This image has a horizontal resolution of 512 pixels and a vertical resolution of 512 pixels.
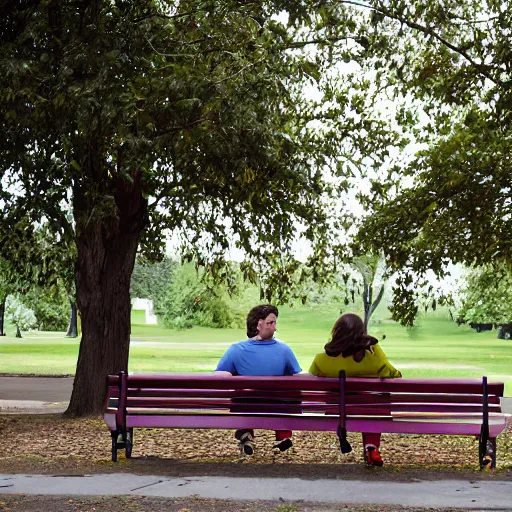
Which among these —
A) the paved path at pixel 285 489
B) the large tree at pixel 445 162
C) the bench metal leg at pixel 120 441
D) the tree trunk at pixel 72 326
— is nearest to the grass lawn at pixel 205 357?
the large tree at pixel 445 162

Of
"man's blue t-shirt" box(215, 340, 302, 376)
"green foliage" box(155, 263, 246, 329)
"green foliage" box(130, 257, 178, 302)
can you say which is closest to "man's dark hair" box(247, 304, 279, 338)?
"man's blue t-shirt" box(215, 340, 302, 376)

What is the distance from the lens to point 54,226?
14711 mm

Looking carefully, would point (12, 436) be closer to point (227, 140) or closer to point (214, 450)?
point (214, 450)

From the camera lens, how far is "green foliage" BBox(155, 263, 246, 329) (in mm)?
79875

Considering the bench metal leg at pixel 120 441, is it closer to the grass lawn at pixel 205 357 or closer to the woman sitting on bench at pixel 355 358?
the woman sitting on bench at pixel 355 358

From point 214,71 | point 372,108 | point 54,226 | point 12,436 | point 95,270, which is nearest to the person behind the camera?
point 214,71

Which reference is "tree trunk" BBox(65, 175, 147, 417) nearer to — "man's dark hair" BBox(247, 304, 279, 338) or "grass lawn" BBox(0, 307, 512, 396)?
"grass lawn" BBox(0, 307, 512, 396)

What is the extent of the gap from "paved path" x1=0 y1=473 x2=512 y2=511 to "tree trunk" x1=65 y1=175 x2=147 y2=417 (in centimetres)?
748

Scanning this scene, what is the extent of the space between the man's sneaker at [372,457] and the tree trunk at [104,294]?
7496 mm

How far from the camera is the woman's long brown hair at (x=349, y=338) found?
350 inches

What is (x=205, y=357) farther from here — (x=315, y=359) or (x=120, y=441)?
(x=315, y=359)

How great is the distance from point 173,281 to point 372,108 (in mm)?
75230

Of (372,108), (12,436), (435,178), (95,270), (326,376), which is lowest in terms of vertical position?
(12,436)

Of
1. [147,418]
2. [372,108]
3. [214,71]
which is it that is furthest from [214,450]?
[372,108]
